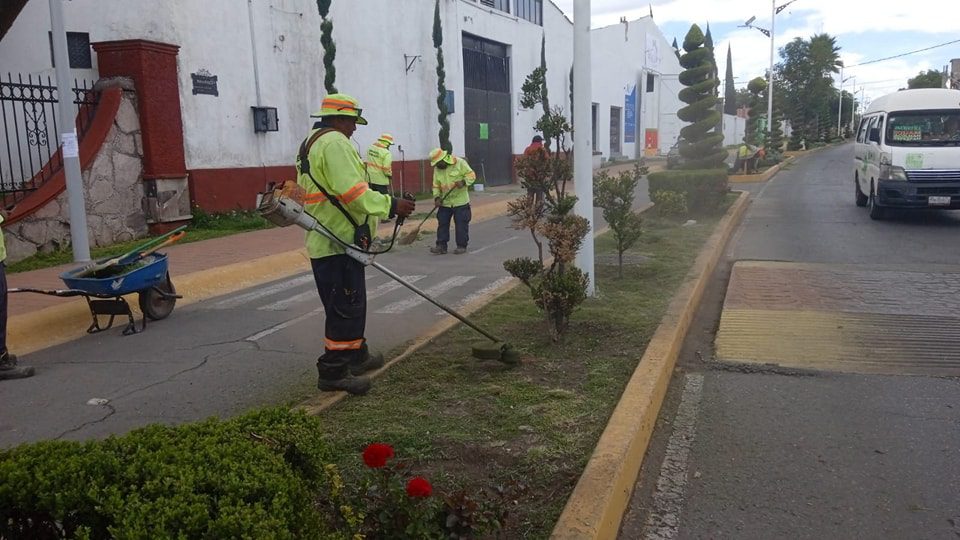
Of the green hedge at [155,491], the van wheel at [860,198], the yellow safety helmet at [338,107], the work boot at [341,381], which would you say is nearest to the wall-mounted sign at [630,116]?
the van wheel at [860,198]

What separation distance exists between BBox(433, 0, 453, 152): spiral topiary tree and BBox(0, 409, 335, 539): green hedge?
65.4ft

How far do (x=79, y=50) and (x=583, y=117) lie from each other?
896cm

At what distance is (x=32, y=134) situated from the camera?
1141 centimetres

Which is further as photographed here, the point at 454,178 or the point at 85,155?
the point at 454,178

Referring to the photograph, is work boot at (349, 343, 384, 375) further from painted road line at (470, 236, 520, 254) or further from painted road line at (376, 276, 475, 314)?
painted road line at (470, 236, 520, 254)

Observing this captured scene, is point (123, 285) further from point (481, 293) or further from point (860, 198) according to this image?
point (860, 198)

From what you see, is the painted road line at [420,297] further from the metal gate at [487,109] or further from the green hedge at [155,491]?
the metal gate at [487,109]

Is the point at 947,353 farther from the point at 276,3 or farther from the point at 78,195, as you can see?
the point at 276,3

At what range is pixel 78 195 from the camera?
923 centimetres

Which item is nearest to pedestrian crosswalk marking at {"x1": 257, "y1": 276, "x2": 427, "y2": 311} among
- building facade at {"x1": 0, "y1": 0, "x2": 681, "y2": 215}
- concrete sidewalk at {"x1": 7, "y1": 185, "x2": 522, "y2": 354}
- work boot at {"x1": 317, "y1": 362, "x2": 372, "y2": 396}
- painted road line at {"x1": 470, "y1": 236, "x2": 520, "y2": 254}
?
concrete sidewalk at {"x1": 7, "y1": 185, "x2": 522, "y2": 354}

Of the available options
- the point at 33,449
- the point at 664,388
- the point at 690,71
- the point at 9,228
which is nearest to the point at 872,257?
the point at 664,388

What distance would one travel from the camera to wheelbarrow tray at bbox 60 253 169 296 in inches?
263

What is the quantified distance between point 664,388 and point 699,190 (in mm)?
11236

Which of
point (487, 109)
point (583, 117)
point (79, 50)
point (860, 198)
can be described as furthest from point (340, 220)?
point (487, 109)
